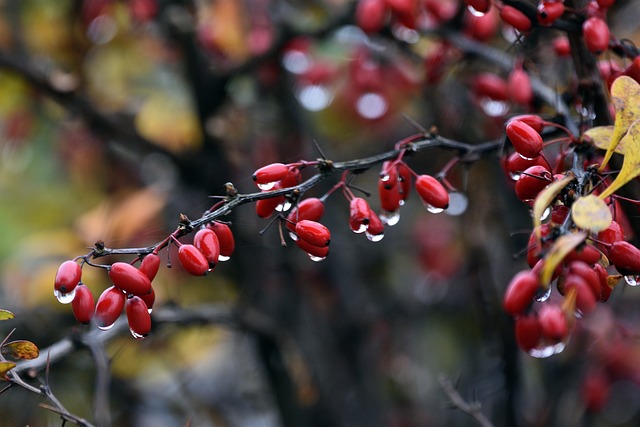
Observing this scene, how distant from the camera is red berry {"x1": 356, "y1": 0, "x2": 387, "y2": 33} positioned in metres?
1.64

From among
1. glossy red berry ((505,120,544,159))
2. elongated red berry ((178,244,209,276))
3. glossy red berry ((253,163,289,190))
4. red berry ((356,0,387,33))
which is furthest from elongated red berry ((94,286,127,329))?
red berry ((356,0,387,33))

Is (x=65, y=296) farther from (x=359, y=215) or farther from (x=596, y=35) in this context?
(x=596, y=35)

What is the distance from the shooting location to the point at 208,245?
931 millimetres

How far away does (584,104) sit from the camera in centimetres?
116

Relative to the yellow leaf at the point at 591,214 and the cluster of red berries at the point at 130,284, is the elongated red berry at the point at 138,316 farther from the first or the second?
the yellow leaf at the point at 591,214

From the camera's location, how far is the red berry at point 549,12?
3.44 feet

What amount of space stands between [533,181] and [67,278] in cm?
61

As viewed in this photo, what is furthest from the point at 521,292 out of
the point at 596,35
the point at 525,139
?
the point at 596,35

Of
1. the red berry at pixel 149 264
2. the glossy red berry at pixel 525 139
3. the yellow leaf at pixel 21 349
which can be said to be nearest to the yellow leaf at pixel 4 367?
the yellow leaf at pixel 21 349

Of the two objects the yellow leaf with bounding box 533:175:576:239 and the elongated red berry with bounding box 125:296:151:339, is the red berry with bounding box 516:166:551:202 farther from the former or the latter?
the elongated red berry with bounding box 125:296:151:339

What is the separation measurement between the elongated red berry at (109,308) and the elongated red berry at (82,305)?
2 centimetres

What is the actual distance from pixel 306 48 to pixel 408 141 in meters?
1.39

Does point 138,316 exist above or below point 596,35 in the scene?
below

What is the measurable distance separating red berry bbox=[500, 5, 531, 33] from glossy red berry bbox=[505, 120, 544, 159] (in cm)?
24
